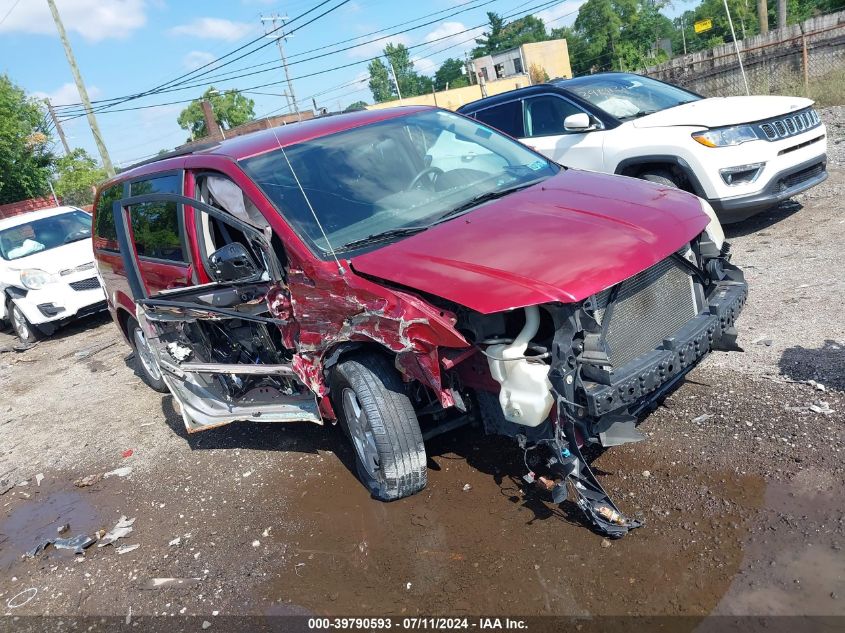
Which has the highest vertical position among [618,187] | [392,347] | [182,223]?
[182,223]

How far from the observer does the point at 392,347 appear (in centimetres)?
324

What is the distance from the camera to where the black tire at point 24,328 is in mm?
10164

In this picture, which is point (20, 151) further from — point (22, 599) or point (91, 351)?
point (22, 599)

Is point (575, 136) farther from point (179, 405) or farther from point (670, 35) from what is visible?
point (670, 35)

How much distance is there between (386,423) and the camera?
3494mm

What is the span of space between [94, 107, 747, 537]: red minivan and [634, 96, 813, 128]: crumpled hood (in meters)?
2.75

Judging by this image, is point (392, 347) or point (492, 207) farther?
point (492, 207)

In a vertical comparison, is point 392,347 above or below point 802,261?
above

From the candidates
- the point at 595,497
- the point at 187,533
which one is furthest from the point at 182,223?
the point at 595,497

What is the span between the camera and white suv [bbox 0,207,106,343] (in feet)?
31.4

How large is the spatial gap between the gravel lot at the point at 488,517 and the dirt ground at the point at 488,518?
11mm

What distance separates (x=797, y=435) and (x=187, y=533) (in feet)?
11.4

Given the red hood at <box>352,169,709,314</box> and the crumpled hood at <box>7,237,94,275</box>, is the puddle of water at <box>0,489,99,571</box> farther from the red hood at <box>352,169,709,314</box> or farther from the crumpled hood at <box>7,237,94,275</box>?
the crumpled hood at <box>7,237,94,275</box>

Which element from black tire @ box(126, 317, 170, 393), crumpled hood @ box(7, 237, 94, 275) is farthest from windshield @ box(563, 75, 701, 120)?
crumpled hood @ box(7, 237, 94, 275)
